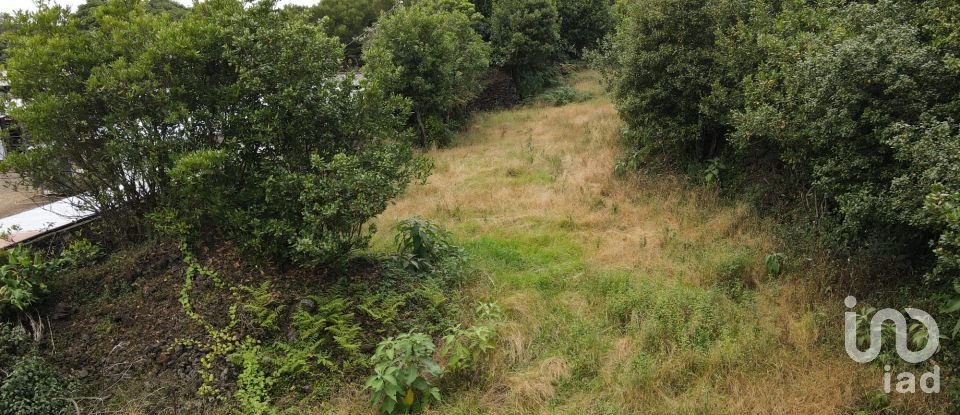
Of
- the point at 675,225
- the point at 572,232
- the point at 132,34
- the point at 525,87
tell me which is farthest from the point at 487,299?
the point at 525,87

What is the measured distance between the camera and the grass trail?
163 inches

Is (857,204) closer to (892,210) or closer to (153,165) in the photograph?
(892,210)

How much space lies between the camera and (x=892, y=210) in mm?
4398

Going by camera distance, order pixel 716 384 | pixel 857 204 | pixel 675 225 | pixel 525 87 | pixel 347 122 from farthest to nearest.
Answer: pixel 525 87 → pixel 675 225 → pixel 347 122 → pixel 857 204 → pixel 716 384

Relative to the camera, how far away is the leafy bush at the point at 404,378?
4.00 metres

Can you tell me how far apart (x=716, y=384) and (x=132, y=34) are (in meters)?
5.99

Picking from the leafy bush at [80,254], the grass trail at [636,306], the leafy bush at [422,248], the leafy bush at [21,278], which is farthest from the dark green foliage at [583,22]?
the leafy bush at [21,278]

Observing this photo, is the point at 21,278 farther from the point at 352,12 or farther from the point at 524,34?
the point at 352,12

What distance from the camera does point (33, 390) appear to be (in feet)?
13.6

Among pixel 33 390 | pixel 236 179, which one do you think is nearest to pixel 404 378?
pixel 236 179
